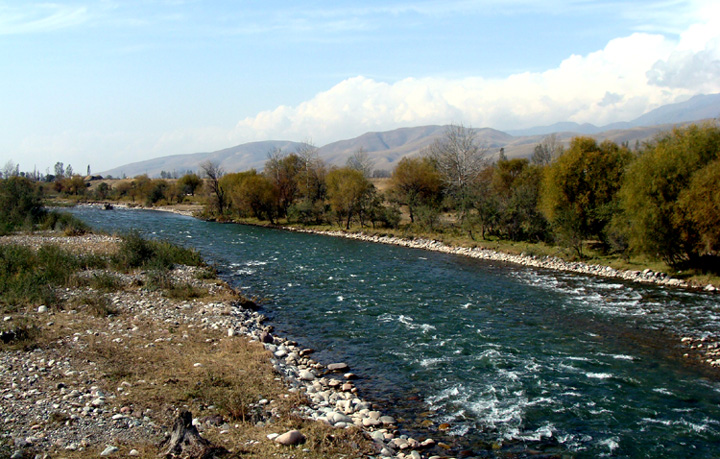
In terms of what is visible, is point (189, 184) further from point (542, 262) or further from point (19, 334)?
point (19, 334)

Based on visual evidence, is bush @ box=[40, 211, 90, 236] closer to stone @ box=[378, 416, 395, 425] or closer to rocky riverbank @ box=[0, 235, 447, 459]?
rocky riverbank @ box=[0, 235, 447, 459]

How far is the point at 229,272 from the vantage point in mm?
27656

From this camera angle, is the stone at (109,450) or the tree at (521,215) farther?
the tree at (521,215)

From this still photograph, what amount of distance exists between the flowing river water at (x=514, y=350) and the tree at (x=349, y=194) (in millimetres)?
24762

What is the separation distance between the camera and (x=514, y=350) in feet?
48.2

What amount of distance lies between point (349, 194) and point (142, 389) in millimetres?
44315

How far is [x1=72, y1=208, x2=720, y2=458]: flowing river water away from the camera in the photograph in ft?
32.5

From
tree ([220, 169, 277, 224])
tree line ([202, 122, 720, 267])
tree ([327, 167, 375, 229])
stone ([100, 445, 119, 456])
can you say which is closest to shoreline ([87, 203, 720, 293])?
tree line ([202, 122, 720, 267])

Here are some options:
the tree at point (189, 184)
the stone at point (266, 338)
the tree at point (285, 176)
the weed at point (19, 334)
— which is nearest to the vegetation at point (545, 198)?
the tree at point (285, 176)

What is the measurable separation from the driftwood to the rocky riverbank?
0.30 m

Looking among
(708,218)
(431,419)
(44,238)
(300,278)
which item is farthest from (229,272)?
(708,218)

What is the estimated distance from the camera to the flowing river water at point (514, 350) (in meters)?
9.91

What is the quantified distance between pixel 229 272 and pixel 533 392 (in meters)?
20.4

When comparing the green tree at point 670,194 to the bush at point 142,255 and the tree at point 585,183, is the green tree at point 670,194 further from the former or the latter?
the bush at point 142,255
